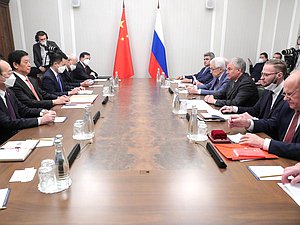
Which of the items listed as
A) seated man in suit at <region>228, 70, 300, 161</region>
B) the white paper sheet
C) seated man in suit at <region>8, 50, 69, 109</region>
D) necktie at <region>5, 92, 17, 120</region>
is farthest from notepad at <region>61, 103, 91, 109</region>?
seated man in suit at <region>228, 70, 300, 161</region>

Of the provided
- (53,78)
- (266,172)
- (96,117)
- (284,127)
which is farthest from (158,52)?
(266,172)

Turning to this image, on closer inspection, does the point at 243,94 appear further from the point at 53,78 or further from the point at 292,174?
the point at 53,78

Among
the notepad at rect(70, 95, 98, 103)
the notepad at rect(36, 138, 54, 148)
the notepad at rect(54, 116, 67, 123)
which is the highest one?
the notepad at rect(36, 138, 54, 148)

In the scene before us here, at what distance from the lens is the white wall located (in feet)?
19.2

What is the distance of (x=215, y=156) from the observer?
1.50 m

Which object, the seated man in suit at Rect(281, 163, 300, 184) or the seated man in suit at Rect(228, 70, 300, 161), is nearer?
the seated man in suit at Rect(281, 163, 300, 184)

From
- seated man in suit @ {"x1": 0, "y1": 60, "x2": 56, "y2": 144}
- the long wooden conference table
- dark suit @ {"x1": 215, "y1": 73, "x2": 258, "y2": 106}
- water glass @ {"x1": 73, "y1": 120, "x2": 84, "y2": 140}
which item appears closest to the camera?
the long wooden conference table

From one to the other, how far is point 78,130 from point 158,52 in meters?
4.48

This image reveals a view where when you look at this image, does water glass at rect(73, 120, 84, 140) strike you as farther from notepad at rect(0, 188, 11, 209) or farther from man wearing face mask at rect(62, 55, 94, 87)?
man wearing face mask at rect(62, 55, 94, 87)

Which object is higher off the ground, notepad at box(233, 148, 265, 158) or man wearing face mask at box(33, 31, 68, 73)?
man wearing face mask at box(33, 31, 68, 73)

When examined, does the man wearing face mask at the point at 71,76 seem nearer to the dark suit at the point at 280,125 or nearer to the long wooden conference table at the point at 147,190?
the long wooden conference table at the point at 147,190

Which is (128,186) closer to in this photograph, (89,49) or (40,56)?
(40,56)

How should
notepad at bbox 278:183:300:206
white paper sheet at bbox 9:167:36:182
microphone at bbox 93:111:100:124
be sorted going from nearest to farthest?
notepad at bbox 278:183:300:206, white paper sheet at bbox 9:167:36:182, microphone at bbox 93:111:100:124

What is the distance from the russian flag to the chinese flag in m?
0.50
